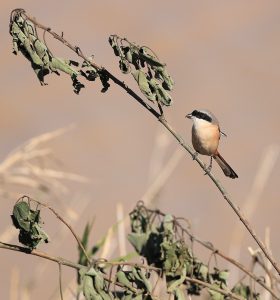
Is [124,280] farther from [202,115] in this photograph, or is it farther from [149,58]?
[202,115]

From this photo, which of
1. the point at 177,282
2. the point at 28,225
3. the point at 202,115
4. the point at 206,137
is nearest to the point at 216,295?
the point at 177,282

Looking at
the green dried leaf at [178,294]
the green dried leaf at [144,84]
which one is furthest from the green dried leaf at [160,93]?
the green dried leaf at [178,294]

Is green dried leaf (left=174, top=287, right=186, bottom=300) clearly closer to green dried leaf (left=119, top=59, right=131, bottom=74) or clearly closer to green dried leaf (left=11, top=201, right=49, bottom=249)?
green dried leaf (left=11, top=201, right=49, bottom=249)

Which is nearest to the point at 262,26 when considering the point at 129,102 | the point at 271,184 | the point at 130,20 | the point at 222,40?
the point at 222,40

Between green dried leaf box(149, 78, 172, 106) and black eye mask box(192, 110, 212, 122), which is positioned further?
black eye mask box(192, 110, 212, 122)

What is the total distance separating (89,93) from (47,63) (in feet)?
30.0

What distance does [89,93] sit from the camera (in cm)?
1198

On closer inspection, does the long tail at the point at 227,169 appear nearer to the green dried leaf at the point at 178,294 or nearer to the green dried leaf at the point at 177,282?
the green dried leaf at the point at 177,282

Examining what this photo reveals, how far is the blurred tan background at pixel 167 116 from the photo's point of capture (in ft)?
30.1

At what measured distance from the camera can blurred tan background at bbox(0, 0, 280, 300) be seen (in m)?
9.16

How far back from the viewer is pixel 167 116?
10203 millimetres

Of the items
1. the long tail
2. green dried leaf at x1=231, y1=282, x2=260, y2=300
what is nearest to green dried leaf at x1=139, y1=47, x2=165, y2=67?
green dried leaf at x1=231, y1=282, x2=260, y2=300

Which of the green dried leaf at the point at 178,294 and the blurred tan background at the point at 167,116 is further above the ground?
the blurred tan background at the point at 167,116

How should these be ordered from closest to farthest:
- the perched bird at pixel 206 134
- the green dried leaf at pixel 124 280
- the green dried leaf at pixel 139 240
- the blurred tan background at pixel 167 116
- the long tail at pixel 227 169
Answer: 1. the green dried leaf at pixel 124 280
2. the green dried leaf at pixel 139 240
3. the long tail at pixel 227 169
4. the perched bird at pixel 206 134
5. the blurred tan background at pixel 167 116
